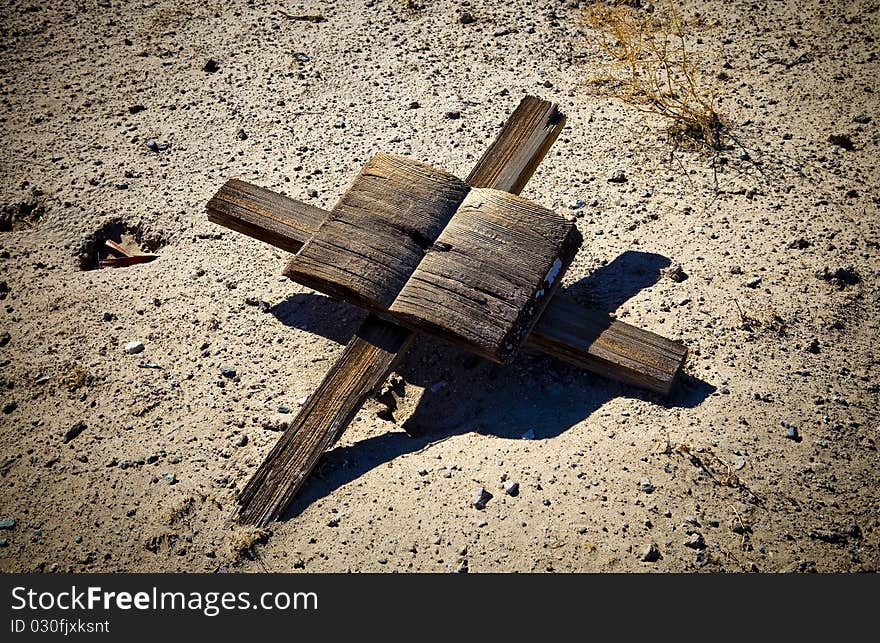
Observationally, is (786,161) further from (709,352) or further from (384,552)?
(384,552)

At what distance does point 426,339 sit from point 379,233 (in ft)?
2.68

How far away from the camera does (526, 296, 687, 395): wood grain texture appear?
137 inches

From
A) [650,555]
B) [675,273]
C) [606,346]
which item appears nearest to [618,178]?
[675,273]

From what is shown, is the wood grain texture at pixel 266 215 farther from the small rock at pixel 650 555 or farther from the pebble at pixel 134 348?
the small rock at pixel 650 555

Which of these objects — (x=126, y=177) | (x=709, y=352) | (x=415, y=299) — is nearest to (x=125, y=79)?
(x=126, y=177)

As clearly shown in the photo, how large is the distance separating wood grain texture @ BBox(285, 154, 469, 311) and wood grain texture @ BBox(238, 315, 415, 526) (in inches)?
8.8

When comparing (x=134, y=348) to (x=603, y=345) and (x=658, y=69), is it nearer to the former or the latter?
(x=603, y=345)

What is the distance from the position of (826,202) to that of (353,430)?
3.10 meters

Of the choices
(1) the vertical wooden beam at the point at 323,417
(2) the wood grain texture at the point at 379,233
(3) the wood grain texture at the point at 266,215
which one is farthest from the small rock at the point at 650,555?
(3) the wood grain texture at the point at 266,215

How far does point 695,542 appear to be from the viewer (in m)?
3.09

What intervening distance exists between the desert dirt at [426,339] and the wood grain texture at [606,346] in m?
0.17

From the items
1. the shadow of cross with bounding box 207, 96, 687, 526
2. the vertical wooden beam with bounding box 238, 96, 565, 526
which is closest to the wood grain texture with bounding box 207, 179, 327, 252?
the shadow of cross with bounding box 207, 96, 687, 526

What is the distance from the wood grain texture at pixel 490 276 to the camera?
3314 millimetres

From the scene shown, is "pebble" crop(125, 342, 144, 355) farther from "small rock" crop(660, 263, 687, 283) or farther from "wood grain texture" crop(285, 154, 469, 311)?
"small rock" crop(660, 263, 687, 283)
